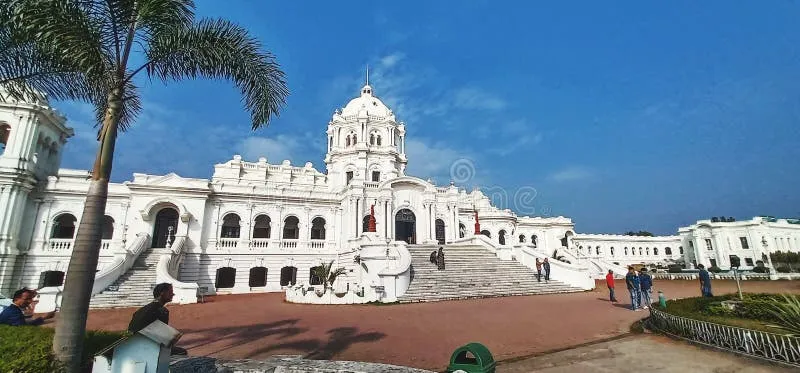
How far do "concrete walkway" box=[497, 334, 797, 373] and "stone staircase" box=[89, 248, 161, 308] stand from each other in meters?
19.0

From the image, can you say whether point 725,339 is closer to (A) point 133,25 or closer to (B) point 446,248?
(A) point 133,25

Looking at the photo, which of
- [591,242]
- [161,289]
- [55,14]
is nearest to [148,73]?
[55,14]

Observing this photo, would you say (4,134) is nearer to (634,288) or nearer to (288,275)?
(288,275)

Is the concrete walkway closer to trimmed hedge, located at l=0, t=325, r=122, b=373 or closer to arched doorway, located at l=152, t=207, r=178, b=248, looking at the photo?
trimmed hedge, located at l=0, t=325, r=122, b=373

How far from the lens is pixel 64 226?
83.1 ft

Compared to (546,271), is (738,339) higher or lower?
lower

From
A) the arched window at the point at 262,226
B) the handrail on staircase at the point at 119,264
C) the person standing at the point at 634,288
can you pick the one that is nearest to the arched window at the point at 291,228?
the arched window at the point at 262,226

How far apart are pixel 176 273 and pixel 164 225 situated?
17.7ft

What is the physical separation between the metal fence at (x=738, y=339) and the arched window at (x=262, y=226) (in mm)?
26952

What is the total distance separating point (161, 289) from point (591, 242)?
206ft

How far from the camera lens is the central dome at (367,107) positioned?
39125mm

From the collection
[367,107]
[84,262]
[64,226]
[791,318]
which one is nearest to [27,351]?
[84,262]

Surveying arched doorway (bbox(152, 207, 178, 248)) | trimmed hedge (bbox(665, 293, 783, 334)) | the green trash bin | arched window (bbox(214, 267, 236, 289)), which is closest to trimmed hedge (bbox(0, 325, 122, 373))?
the green trash bin

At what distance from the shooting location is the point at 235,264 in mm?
26141
